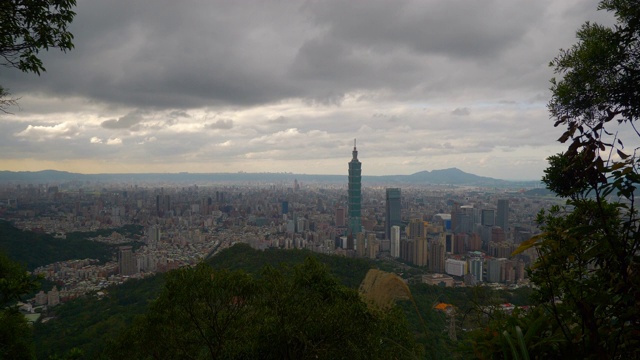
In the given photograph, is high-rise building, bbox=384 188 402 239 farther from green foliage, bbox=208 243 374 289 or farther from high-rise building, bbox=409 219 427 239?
green foliage, bbox=208 243 374 289

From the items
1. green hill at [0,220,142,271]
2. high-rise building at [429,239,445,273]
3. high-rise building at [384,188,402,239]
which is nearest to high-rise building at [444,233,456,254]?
high-rise building at [429,239,445,273]

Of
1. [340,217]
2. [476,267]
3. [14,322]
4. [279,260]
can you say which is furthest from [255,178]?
[14,322]

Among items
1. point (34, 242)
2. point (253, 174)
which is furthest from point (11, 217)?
point (253, 174)

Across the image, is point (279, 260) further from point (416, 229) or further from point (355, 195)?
point (355, 195)

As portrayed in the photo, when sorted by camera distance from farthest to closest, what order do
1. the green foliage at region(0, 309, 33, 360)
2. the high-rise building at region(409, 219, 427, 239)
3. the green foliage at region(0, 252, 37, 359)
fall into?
the high-rise building at region(409, 219, 427, 239) → the green foliage at region(0, 309, 33, 360) → the green foliage at region(0, 252, 37, 359)

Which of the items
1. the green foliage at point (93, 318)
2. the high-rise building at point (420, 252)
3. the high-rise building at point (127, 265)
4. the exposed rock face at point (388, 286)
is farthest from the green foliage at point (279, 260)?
the exposed rock face at point (388, 286)

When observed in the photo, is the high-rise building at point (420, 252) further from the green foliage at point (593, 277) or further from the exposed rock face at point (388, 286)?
the green foliage at point (593, 277)
